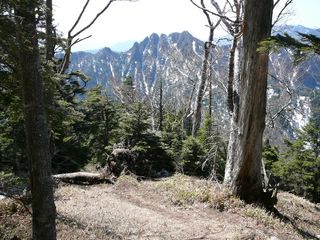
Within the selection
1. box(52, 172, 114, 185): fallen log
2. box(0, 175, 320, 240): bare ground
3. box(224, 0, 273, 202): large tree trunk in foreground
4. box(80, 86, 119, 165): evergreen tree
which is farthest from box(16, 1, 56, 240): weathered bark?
box(80, 86, 119, 165): evergreen tree

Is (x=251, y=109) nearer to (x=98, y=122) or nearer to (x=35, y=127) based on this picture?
(x=35, y=127)

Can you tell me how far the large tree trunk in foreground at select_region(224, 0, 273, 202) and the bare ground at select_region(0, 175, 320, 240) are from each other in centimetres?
53

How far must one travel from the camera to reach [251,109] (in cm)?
1005

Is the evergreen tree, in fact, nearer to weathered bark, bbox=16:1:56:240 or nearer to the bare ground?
the bare ground

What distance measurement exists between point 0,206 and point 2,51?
4192mm

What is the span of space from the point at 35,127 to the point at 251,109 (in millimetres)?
5565

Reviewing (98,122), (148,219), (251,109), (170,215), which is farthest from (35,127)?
(98,122)

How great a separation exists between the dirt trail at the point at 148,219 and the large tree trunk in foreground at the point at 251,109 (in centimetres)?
111

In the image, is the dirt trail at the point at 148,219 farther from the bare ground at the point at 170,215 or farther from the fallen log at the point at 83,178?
the fallen log at the point at 83,178

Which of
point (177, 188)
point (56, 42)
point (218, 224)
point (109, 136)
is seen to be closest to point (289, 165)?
point (109, 136)

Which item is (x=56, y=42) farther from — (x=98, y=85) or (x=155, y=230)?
(x=98, y=85)

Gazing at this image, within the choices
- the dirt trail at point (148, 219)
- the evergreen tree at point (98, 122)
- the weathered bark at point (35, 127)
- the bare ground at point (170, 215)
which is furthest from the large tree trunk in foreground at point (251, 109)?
the evergreen tree at point (98, 122)

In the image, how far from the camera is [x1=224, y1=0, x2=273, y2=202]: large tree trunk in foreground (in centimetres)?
955

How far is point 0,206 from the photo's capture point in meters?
9.54
